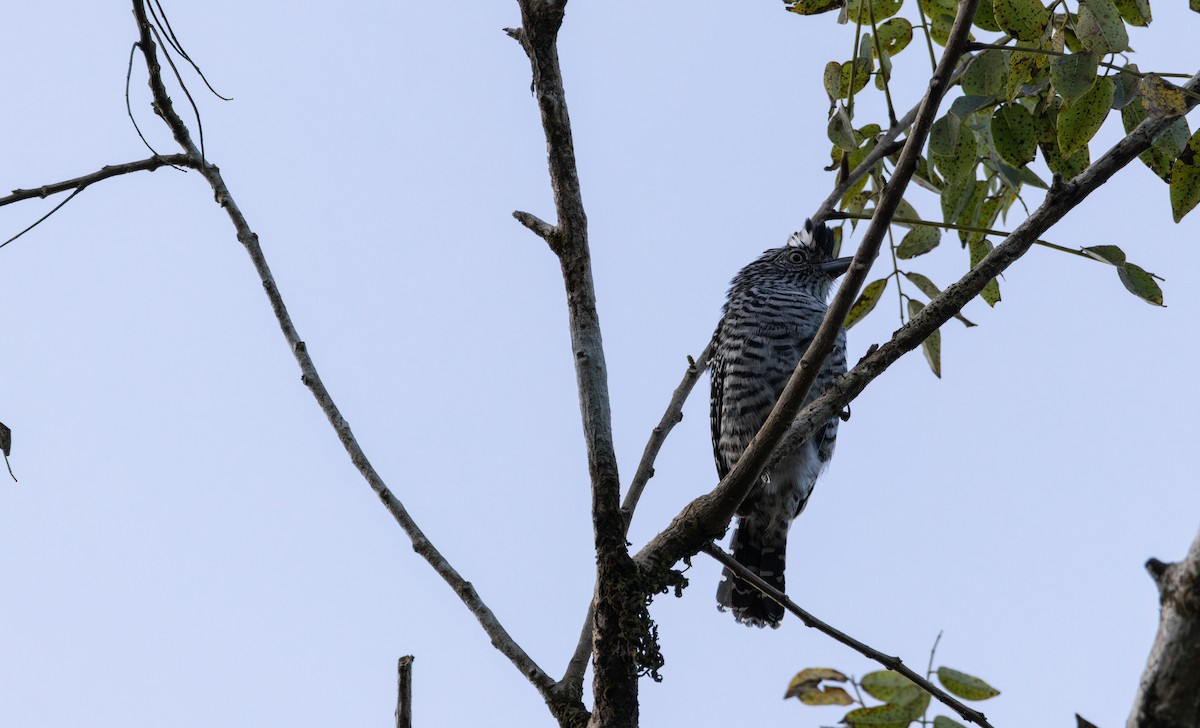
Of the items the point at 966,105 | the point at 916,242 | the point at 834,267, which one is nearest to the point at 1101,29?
the point at 966,105

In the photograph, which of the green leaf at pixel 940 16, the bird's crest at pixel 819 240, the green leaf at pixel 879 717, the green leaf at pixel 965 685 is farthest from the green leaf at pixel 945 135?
the bird's crest at pixel 819 240

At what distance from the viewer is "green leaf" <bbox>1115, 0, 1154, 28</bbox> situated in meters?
2.86

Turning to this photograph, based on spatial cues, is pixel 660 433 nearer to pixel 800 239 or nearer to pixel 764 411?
pixel 764 411

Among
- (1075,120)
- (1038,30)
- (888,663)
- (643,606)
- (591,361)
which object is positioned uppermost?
(1038,30)

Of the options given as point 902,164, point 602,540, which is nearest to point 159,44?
point 602,540

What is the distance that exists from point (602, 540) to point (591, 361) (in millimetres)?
431

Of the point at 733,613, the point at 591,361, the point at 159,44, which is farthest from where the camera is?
the point at 733,613

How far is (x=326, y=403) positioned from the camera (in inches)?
128

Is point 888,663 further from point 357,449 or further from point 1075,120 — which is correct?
point 357,449

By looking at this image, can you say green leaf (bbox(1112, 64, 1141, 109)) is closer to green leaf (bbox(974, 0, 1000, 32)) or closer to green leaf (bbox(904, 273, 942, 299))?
green leaf (bbox(974, 0, 1000, 32))

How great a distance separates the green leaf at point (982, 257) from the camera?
3355 millimetres

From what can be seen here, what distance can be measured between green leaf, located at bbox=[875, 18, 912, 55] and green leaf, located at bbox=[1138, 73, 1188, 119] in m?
1.17

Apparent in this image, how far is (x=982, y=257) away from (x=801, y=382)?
0.99 meters

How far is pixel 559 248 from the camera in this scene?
2863 millimetres
